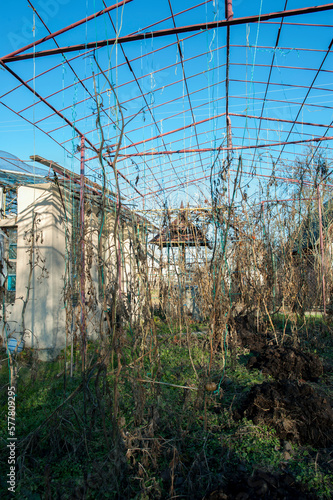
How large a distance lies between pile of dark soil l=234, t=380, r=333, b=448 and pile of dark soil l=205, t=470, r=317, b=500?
582 millimetres

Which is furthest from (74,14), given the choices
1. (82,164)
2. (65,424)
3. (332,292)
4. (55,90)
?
(332,292)

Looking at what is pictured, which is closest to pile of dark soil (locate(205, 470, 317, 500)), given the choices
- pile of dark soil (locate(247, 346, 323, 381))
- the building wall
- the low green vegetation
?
the low green vegetation

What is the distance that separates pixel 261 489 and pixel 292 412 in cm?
97

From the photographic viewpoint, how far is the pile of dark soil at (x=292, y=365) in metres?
3.52

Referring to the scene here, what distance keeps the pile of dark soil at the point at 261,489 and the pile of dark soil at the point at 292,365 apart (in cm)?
186

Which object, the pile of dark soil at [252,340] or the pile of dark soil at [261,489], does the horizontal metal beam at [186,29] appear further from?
the pile of dark soil at [252,340]

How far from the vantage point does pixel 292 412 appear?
2.43 meters

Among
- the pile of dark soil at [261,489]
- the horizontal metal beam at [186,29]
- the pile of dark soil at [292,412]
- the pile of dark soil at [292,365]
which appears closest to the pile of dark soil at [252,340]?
the pile of dark soil at [292,365]

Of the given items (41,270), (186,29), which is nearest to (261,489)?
(186,29)

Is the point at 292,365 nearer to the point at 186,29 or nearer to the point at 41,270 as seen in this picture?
the point at 186,29

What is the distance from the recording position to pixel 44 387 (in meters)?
3.80

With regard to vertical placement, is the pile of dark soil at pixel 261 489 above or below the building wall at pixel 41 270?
below

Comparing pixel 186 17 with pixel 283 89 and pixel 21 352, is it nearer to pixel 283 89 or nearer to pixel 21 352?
pixel 283 89

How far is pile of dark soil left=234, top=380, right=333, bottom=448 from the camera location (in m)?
2.27
